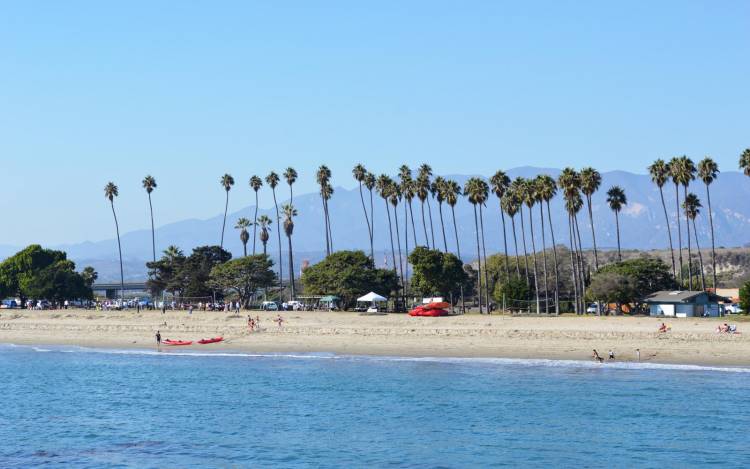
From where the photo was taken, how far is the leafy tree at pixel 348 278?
95325 mm

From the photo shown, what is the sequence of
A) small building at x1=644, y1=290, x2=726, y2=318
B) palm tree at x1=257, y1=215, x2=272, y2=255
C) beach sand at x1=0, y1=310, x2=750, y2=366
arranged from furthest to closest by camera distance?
palm tree at x1=257, y1=215, x2=272, y2=255 < small building at x1=644, y1=290, x2=726, y2=318 < beach sand at x1=0, y1=310, x2=750, y2=366

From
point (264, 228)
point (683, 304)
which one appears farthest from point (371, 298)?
point (264, 228)

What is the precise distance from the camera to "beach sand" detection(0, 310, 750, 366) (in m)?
58.6

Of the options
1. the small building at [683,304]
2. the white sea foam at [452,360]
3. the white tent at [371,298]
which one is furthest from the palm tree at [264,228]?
the small building at [683,304]

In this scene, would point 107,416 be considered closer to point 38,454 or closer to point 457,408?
point 38,454

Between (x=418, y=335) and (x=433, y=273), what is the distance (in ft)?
88.6

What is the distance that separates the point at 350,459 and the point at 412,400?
41.6ft

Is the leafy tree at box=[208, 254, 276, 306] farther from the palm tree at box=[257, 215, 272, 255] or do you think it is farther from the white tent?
the palm tree at box=[257, 215, 272, 255]

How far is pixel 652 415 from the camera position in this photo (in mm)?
38812

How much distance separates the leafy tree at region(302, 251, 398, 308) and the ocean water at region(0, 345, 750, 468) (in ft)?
117

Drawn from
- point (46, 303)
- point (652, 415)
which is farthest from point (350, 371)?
point (46, 303)

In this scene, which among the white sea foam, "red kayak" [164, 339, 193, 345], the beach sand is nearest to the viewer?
the white sea foam

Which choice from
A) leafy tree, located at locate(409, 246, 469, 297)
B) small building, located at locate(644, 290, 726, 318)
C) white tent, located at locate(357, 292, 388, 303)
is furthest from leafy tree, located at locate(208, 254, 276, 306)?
small building, located at locate(644, 290, 726, 318)

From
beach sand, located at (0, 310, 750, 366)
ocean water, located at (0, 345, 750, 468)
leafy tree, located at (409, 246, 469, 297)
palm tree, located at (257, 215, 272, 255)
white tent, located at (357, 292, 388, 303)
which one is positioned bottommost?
ocean water, located at (0, 345, 750, 468)
